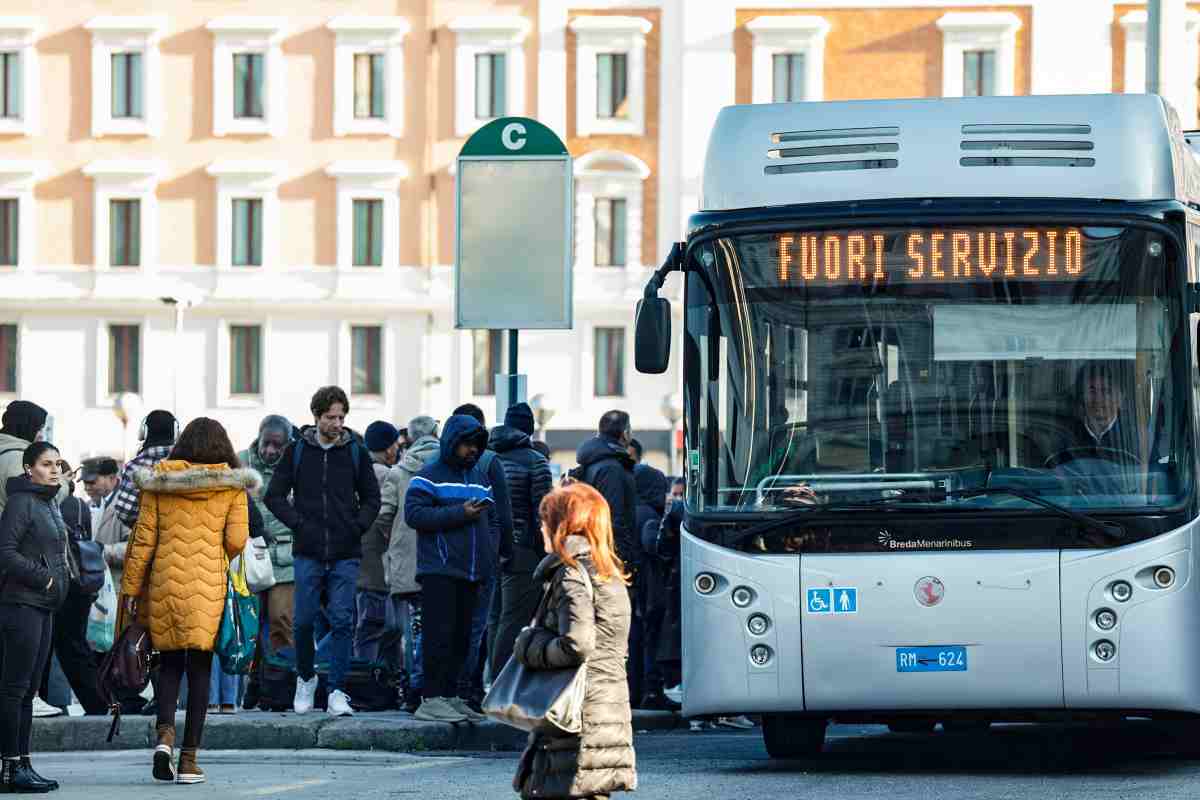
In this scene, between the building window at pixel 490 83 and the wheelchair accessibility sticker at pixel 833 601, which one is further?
the building window at pixel 490 83

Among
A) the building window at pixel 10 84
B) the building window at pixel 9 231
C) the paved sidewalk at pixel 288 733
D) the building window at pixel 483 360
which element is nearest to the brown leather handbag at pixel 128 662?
the paved sidewalk at pixel 288 733

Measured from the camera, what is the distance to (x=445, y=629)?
559 inches

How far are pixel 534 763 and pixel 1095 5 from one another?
53157 millimetres

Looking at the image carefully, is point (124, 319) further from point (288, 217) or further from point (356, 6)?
point (356, 6)

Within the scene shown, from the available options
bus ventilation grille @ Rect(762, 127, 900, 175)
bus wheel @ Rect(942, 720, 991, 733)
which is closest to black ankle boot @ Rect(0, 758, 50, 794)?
bus ventilation grille @ Rect(762, 127, 900, 175)

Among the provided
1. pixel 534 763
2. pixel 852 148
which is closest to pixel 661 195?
pixel 852 148

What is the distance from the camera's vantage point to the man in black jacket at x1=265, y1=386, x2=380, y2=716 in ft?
47.3

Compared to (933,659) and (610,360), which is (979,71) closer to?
(610,360)

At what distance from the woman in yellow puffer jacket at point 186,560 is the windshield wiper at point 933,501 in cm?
255

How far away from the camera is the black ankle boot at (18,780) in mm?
11445

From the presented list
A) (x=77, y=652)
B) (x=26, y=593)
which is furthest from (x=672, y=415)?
(x=26, y=593)

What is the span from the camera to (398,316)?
60.6 m

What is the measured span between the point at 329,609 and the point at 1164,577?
5205mm

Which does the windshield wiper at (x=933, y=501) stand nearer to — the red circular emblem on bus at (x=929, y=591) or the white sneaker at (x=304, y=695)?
the red circular emblem on bus at (x=929, y=591)
